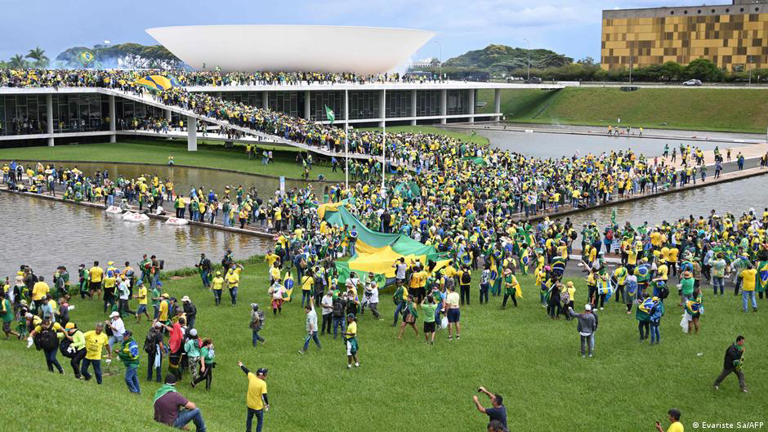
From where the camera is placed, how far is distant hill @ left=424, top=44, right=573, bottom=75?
142 m

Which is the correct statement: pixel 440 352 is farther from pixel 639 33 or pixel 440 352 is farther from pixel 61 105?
pixel 639 33

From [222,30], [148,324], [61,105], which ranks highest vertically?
[222,30]

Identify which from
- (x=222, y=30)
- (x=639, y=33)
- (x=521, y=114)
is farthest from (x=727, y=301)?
(x=639, y=33)

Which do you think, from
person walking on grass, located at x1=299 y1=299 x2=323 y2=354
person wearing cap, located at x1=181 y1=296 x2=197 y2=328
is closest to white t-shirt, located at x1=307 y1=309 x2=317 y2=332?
person walking on grass, located at x1=299 y1=299 x2=323 y2=354

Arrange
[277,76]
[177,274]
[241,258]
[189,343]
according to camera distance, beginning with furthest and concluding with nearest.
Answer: [277,76]
[241,258]
[177,274]
[189,343]

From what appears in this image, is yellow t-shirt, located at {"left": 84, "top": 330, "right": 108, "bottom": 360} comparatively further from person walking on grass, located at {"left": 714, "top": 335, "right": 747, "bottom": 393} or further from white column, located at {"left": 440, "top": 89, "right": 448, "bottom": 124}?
white column, located at {"left": 440, "top": 89, "right": 448, "bottom": 124}

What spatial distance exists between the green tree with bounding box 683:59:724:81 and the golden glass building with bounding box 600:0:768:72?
24.3ft

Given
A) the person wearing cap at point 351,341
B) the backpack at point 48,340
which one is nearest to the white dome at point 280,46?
the person wearing cap at point 351,341

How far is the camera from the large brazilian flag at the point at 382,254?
2025 centimetres

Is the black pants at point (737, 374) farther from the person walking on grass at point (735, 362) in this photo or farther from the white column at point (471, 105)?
the white column at point (471, 105)

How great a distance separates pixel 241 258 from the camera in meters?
25.1

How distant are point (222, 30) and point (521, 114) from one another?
107 feet

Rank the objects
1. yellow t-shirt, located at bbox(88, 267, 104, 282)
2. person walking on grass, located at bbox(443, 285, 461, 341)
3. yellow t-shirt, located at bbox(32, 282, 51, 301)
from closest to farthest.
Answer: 1. person walking on grass, located at bbox(443, 285, 461, 341)
2. yellow t-shirt, located at bbox(32, 282, 51, 301)
3. yellow t-shirt, located at bbox(88, 267, 104, 282)

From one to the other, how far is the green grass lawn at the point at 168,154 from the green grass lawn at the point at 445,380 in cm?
2576
